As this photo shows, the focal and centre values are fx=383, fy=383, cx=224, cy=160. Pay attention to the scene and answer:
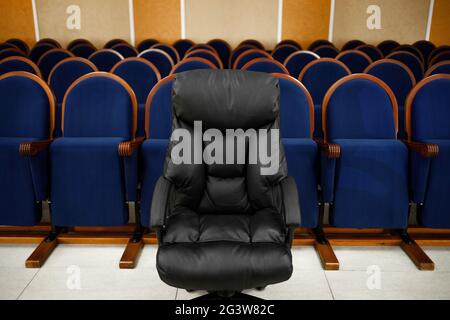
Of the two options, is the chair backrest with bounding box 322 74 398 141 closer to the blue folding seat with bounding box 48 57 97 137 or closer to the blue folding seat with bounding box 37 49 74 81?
the blue folding seat with bounding box 48 57 97 137

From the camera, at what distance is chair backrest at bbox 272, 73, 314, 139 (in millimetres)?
2289

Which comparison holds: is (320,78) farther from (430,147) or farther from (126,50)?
(126,50)

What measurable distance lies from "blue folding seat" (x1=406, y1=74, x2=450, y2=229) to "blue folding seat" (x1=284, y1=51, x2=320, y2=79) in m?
1.84

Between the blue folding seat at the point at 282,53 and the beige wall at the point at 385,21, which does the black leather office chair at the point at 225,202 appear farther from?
the beige wall at the point at 385,21

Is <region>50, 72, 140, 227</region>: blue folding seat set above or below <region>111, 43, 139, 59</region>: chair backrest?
below

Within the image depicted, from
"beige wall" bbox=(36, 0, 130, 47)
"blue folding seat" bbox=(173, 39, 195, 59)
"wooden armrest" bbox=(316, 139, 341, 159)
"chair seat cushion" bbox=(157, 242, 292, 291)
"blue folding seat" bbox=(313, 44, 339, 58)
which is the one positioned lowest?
"chair seat cushion" bbox=(157, 242, 292, 291)

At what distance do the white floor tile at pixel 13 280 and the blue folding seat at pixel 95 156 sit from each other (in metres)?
0.31

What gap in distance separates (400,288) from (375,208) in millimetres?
450

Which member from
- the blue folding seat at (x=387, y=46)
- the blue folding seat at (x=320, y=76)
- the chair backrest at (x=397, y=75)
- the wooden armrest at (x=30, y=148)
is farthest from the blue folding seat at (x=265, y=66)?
the blue folding seat at (x=387, y=46)

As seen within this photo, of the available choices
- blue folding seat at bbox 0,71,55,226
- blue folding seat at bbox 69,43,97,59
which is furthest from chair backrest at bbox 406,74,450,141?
blue folding seat at bbox 69,43,97,59

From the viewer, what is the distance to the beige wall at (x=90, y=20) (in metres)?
6.85

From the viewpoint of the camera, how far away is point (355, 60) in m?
4.29
